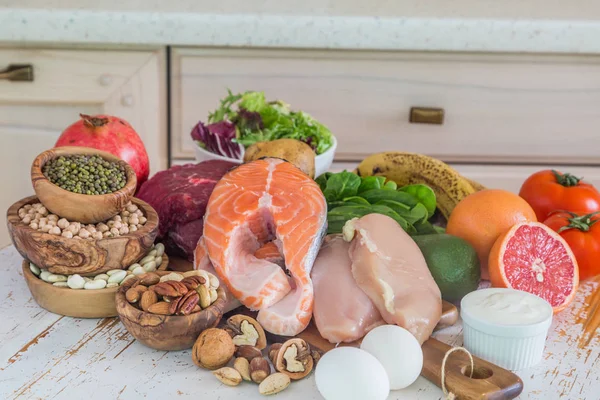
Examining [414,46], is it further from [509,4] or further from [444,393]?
[444,393]

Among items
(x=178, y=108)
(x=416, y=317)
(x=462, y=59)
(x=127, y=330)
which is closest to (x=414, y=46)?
(x=462, y=59)

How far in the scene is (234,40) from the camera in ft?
6.34

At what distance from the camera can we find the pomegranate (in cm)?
132

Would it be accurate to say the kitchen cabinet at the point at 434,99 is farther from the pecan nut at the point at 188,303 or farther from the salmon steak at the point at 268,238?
the pecan nut at the point at 188,303

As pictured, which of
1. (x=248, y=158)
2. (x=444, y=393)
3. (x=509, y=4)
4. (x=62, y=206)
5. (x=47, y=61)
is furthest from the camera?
(x=509, y=4)

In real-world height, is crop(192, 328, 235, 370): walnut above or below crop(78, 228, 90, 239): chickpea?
below

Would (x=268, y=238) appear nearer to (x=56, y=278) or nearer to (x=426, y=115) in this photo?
(x=56, y=278)

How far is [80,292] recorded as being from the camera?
1020mm

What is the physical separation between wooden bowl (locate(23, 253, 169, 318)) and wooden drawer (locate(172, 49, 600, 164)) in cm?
103

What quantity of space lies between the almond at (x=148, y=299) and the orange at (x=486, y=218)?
1.69 ft

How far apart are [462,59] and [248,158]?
35.2 inches

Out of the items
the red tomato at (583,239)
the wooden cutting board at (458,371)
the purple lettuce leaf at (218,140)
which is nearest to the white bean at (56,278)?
the wooden cutting board at (458,371)

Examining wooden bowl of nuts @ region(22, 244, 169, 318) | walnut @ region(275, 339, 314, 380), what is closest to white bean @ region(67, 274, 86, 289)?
wooden bowl of nuts @ region(22, 244, 169, 318)

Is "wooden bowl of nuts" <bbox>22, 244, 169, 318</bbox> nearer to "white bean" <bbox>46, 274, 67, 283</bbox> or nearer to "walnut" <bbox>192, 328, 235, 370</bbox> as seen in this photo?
"white bean" <bbox>46, 274, 67, 283</bbox>
